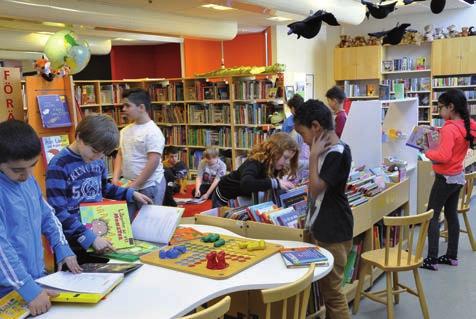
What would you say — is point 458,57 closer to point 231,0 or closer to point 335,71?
point 335,71

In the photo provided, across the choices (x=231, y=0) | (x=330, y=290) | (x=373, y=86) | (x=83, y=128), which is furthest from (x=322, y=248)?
(x=373, y=86)

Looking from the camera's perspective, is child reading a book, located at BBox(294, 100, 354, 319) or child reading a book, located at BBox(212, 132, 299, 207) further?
child reading a book, located at BBox(212, 132, 299, 207)

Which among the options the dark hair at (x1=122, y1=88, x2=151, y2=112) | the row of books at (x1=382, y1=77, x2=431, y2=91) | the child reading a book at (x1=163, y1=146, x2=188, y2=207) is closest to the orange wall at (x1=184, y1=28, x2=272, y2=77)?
the row of books at (x1=382, y1=77, x2=431, y2=91)

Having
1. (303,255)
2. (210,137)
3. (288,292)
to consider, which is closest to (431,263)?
(303,255)

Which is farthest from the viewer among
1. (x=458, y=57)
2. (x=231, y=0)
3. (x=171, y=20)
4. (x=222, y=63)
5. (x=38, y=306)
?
(x=222, y=63)

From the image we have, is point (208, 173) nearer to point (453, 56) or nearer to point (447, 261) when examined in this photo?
point (447, 261)

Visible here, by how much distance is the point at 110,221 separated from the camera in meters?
2.37

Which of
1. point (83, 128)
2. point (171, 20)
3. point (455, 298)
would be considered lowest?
point (455, 298)

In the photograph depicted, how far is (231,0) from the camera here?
5797 mm

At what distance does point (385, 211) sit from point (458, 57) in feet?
19.7

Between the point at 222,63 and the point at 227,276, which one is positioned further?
the point at 222,63

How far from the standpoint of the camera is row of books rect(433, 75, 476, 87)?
8.61 metres

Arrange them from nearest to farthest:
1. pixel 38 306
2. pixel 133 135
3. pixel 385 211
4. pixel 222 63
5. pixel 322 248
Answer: pixel 38 306, pixel 322 248, pixel 133 135, pixel 385 211, pixel 222 63

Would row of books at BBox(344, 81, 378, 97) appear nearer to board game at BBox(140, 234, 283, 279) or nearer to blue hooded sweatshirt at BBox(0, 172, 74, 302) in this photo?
board game at BBox(140, 234, 283, 279)
